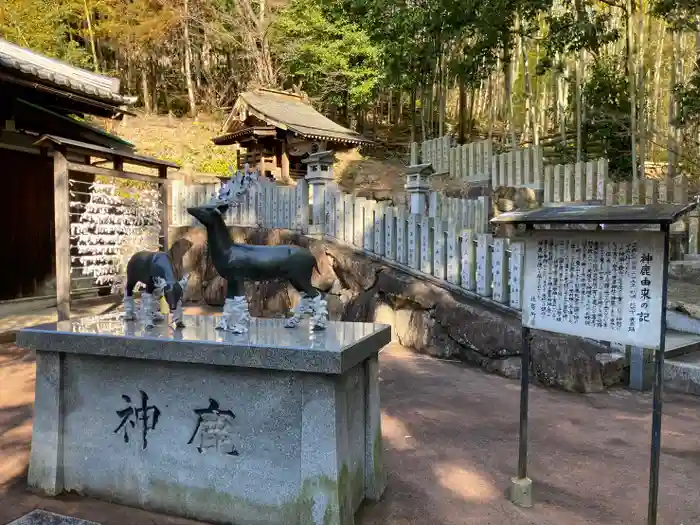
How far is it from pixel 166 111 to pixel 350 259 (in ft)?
92.6

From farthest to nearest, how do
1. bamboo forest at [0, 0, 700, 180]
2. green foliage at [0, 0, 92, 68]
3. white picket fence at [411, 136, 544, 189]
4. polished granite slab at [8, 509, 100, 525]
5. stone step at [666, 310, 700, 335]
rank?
green foliage at [0, 0, 92, 68]
bamboo forest at [0, 0, 700, 180]
white picket fence at [411, 136, 544, 189]
stone step at [666, 310, 700, 335]
polished granite slab at [8, 509, 100, 525]

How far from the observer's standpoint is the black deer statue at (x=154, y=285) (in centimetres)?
381

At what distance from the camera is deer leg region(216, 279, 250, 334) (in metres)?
3.58

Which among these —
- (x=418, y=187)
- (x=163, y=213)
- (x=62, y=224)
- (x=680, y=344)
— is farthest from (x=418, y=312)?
(x=62, y=224)

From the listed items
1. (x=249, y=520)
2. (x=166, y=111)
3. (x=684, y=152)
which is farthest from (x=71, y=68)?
(x=166, y=111)

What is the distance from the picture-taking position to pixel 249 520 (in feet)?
10.7

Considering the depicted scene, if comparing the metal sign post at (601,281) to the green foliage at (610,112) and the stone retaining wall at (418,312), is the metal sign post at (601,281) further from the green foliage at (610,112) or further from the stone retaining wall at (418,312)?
the green foliage at (610,112)

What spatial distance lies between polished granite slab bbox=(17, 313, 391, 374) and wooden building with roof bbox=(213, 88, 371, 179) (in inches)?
556

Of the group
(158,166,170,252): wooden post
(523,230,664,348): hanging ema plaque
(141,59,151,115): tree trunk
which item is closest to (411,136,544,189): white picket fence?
(158,166,170,252): wooden post

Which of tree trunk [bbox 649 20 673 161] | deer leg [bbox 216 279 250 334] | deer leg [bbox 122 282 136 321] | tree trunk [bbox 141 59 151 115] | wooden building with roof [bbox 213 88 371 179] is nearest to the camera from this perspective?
deer leg [bbox 216 279 250 334]

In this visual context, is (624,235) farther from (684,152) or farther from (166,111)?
(166,111)

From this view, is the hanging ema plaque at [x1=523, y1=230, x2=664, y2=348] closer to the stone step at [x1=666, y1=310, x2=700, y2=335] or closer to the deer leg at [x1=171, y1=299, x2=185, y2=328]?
the deer leg at [x1=171, y1=299, x2=185, y2=328]

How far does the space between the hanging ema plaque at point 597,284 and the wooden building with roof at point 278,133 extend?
1444 cm

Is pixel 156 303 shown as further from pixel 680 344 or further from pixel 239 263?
pixel 680 344
